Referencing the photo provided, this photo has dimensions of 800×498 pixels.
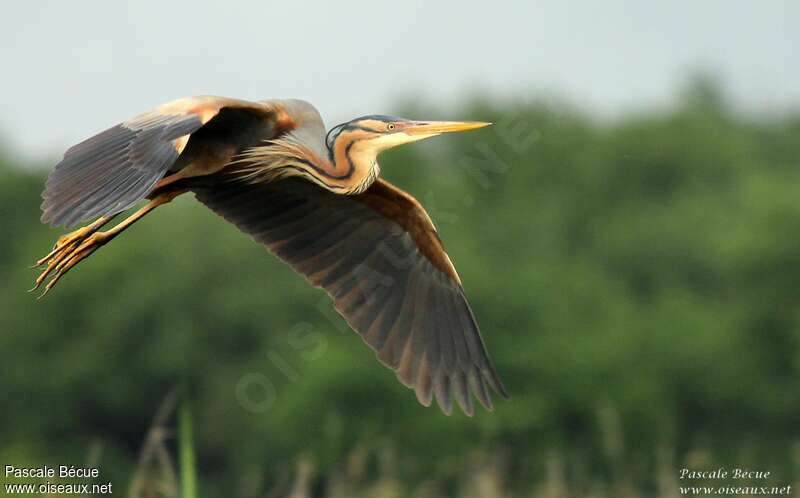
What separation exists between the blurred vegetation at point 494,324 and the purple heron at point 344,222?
48.4 ft

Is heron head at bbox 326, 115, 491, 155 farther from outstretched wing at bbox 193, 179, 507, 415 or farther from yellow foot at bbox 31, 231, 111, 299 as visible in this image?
yellow foot at bbox 31, 231, 111, 299

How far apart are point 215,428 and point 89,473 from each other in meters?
28.7

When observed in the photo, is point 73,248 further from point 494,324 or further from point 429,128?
point 494,324

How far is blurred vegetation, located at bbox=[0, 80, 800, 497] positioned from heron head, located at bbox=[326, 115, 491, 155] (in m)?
15.7

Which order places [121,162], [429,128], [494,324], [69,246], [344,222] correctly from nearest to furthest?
[121,162] < [69,246] < [429,128] < [344,222] < [494,324]

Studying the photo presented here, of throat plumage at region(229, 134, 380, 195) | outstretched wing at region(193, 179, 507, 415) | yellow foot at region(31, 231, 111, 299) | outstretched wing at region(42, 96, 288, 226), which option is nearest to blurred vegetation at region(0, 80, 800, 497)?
outstretched wing at region(193, 179, 507, 415)

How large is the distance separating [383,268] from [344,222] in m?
0.35

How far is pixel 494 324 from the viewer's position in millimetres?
36719

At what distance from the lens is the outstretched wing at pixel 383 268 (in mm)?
8422

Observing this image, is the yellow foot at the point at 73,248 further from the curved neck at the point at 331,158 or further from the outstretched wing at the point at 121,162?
the curved neck at the point at 331,158

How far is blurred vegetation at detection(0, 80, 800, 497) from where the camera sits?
108ft

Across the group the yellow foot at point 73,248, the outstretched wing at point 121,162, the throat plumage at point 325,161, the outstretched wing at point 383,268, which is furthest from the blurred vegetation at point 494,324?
the outstretched wing at point 121,162

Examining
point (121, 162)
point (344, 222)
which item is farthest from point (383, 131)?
point (121, 162)

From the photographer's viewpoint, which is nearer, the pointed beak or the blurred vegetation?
the pointed beak
